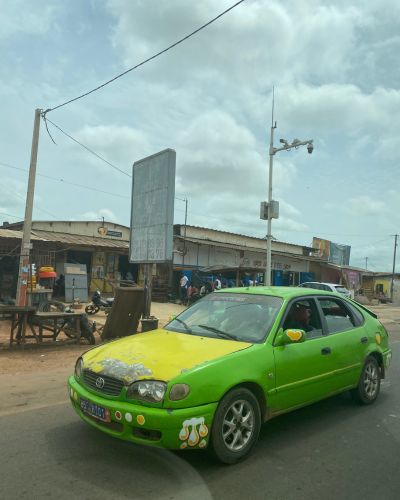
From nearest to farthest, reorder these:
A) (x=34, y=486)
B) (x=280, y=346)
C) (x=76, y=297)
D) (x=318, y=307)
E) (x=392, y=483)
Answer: (x=34, y=486) → (x=392, y=483) → (x=280, y=346) → (x=318, y=307) → (x=76, y=297)

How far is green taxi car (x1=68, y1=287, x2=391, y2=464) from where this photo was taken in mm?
3572

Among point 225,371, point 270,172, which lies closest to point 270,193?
point 270,172

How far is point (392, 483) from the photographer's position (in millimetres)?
3641

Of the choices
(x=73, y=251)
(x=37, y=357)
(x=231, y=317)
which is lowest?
(x=37, y=357)

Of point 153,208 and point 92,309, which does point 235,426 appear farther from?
point 92,309

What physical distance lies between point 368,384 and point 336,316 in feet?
3.29

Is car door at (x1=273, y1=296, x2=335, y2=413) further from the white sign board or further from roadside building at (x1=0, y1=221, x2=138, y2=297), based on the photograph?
roadside building at (x1=0, y1=221, x2=138, y2=297)

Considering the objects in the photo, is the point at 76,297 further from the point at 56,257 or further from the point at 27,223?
the point at 27,223

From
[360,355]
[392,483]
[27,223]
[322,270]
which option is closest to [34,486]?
[392,483]

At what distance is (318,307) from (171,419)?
2584 millimetres

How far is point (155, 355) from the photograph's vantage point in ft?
13.2

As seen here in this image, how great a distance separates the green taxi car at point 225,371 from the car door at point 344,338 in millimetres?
16

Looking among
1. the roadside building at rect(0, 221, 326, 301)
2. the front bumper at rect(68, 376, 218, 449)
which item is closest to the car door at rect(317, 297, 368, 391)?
the front bumper at rect(68, 376, 218, 449)

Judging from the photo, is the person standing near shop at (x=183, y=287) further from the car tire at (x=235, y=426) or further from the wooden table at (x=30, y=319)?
the car tire at (x=235, y=426)
